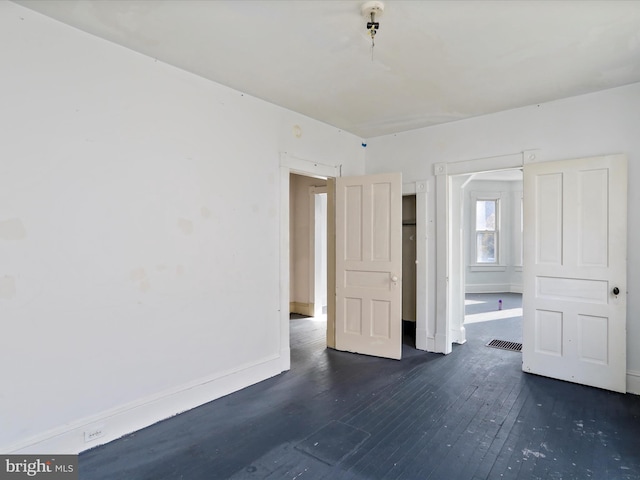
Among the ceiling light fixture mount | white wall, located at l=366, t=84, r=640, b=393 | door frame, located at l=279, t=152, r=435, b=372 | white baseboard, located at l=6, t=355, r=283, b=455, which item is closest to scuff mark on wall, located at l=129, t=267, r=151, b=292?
white baseboard, located at l=6, t=355, r=283, b=455

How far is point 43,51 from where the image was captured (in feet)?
7.23

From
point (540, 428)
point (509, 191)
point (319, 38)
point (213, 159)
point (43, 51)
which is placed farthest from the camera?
point (509, 191)

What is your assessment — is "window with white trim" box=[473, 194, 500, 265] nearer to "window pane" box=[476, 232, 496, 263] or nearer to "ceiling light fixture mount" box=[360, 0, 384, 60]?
"window pane" box=[476, 232, 496, 263]

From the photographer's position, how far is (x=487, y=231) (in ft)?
29.2

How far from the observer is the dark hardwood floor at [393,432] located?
2.18 meters

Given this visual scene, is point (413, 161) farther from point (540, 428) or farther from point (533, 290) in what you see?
point (540, 428)

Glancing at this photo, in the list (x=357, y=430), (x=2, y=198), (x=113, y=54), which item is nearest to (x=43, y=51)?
(x=113, y=54)

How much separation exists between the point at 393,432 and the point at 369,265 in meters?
2.01

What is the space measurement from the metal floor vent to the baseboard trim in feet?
9.26

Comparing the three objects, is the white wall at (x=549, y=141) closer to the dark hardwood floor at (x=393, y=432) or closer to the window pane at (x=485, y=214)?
the dark hardwood floor at (x=393, y=432)

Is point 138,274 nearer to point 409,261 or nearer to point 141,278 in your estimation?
point 141,278

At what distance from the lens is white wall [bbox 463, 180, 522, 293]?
873 centimetres

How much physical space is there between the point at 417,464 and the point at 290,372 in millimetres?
1769

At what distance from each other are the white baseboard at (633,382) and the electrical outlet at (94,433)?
14.0 ft
